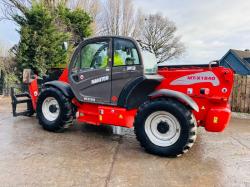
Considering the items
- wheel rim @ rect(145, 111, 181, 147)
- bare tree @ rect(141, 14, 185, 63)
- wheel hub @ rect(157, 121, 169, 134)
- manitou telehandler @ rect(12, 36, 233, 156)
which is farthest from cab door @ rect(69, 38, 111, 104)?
bare tree @ rect(141, 14, 185, 63)

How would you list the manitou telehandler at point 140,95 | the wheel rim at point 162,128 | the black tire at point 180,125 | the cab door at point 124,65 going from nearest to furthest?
1. the black tire at point 180,125
2. the manitou telehandler at point 140,95
3. the wheel rim at point 162,128
4. the cab door at point 124,65

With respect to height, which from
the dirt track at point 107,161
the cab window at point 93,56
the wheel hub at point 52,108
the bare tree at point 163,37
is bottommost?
the dirt track at point 107,161

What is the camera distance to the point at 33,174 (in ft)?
11.5

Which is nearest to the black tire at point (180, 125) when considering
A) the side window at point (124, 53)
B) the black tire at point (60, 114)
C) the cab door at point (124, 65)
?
the cab door at point (124, 65)

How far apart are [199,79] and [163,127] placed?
3.36 ft

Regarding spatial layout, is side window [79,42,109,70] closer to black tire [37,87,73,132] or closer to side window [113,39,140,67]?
side window [113,39,140,67]

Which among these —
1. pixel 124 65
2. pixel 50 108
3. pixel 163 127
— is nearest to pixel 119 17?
pixel 50 108

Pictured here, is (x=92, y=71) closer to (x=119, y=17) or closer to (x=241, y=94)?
(x=241, y=94)

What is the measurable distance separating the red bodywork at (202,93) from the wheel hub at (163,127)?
1.89 ft

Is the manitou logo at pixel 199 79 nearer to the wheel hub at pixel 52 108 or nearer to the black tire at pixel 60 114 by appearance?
the black tire at pixel 60 114

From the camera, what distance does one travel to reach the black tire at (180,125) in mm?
4211

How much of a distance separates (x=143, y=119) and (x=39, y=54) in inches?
313

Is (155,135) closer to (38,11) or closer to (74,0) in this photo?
(38,11)

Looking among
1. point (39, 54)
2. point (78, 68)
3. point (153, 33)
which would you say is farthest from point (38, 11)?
point (153, 33)
